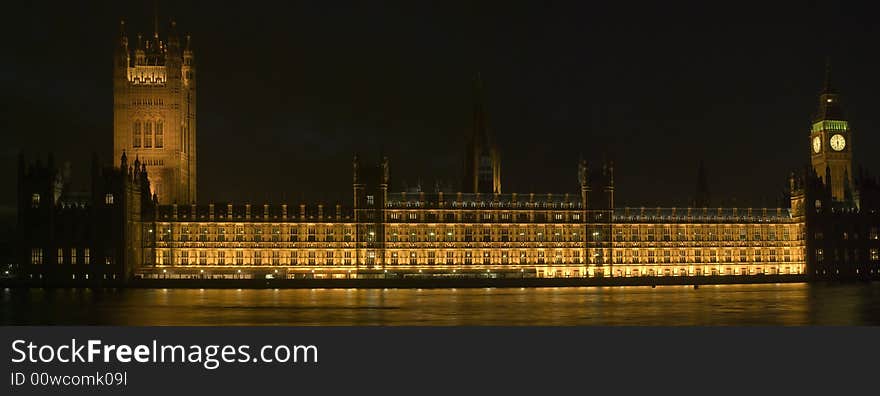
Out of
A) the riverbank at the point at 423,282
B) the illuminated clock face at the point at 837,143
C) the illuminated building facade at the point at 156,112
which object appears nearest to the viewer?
the riverbank at the point at 423,282

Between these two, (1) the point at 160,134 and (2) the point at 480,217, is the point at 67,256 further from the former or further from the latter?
(2) the point at 480,217

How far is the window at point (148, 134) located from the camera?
476 feet

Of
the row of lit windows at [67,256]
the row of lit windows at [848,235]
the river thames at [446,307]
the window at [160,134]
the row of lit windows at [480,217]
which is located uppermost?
the window at [160,134]

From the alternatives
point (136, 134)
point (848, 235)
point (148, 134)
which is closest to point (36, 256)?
point (136, 134)

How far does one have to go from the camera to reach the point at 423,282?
5032 inches

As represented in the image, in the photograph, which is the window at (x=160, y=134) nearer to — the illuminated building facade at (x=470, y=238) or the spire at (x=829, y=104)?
the illuminated building facade at (x=470, y=238)

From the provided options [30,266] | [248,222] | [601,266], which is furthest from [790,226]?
[30,266]

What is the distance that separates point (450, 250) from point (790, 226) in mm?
39855

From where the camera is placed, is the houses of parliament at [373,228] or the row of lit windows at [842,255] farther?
the row of lit windows at [842,255]

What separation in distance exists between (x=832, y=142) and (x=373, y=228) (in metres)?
61.0

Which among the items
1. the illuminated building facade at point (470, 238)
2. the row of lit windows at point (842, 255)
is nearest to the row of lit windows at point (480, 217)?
the illuminated building facade at point (470, 238)

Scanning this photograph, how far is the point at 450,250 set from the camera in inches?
5276

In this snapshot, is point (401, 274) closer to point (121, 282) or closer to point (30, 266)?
point (121, 282)

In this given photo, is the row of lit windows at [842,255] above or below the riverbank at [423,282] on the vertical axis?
above
